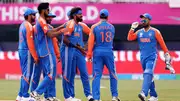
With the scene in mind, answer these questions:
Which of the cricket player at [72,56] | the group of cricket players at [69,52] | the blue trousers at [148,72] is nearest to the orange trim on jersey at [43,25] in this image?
the group of cricket players at [69,52]

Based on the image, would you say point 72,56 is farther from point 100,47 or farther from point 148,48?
point 148,48

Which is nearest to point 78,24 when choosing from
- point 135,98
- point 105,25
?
point 105,25

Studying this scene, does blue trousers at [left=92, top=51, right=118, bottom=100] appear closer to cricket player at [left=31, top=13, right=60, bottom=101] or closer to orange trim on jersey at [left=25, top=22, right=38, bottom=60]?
cricket player at [left=31, top=13, right=60, bottom=101]

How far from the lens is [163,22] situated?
31.3 meters

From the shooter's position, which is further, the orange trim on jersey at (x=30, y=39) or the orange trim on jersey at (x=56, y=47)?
the orange trim on jersey at (x=56, y=47)

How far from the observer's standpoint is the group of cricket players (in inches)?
625

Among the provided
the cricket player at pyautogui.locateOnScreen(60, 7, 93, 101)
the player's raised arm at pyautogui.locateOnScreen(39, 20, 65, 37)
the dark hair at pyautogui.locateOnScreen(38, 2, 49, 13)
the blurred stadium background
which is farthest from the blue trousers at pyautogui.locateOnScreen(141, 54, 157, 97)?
the blurred stadium background

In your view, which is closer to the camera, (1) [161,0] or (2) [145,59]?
(2) [145,59]

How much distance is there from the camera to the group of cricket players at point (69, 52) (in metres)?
15.9

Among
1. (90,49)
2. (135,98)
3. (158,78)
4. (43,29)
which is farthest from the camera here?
(158,78)

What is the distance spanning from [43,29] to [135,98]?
15.4 feet

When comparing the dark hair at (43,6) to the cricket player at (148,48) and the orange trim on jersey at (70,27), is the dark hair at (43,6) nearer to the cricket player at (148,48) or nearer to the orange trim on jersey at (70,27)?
the orange trim on jersey at (70,27)

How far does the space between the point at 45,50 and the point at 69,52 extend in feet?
4.65

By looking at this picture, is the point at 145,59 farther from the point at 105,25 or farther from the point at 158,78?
the point at 158,78
